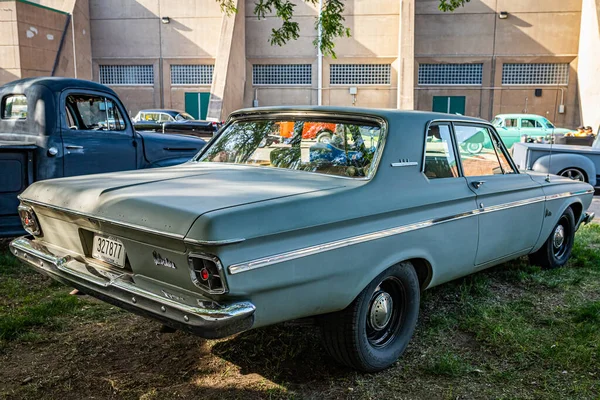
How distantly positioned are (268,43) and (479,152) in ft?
88.7

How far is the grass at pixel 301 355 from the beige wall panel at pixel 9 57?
25177mm

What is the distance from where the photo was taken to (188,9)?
30.0m

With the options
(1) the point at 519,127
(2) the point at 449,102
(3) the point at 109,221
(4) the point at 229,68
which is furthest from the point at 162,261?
(2) the point at 449,102

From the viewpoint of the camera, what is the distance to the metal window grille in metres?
30.3

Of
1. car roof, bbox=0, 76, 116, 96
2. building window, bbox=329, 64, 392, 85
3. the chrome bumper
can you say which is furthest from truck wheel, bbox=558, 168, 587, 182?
building window, bbox=329, 64, 392, 85

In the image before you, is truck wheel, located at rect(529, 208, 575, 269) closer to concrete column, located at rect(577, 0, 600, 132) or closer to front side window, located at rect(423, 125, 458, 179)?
front side window, located at rect(423, 125, 458, 179)

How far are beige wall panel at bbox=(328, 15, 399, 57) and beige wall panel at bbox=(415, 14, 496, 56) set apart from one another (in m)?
1.38

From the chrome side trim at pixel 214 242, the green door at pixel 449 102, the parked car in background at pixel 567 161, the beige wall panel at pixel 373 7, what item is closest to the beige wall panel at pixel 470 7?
the beige wall panel at pixel 373 7

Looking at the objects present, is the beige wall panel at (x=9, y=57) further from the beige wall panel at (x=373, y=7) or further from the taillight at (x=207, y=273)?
the taillight at (x=207, y=273)

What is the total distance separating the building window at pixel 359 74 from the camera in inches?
1169

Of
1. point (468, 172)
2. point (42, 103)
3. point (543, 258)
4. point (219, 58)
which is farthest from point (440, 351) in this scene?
point (219, 58)

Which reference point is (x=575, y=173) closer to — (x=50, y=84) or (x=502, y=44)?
(x=50, y=84)

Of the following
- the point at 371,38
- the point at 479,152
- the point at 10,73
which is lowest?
the point at 479,152

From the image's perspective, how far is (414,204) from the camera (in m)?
3.32
